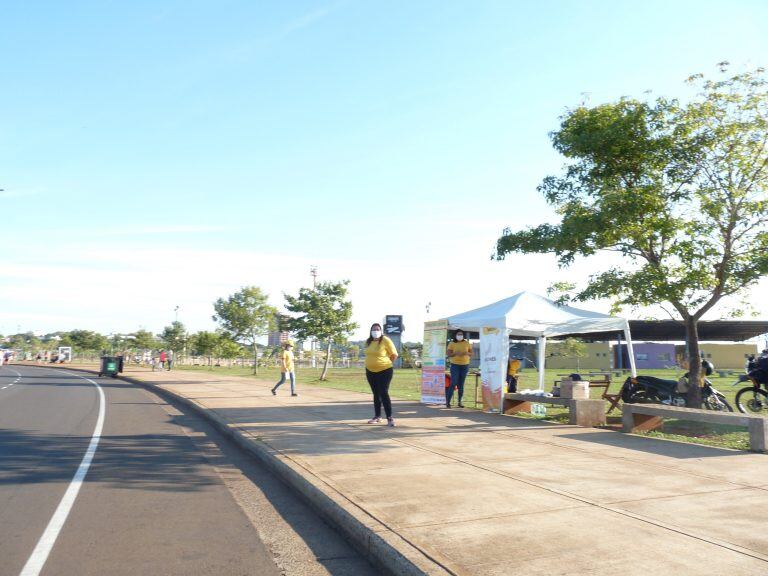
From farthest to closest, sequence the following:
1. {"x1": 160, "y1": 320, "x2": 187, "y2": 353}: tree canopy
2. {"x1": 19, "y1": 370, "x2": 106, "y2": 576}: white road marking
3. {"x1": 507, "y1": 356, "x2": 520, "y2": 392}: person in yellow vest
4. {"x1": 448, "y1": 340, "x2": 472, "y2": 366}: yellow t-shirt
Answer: {"x1": 160, "y1": 320, "x2": 187, "y2": 353}: tree canopy → {"x1": 507, "y1": 356, "x2": 520, "y2": 392}: person in yellow vest → {"x1": 448, "y1": 340, "x2": 472, "y2": 366}: yellow t-shirt → {"x1": 19, "y1": 370, "x2": 106, "y2": 576}: white road marking

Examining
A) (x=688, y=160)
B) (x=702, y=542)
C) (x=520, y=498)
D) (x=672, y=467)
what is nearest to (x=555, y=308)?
(x=688, y=160)

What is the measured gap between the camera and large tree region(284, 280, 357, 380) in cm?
3325

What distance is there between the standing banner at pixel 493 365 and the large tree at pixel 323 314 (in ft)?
64.5

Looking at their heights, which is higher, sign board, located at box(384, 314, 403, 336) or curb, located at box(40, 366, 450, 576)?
sign board, located at box(384, 314, 403, 336)

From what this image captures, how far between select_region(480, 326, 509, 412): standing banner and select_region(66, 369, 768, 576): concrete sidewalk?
2781mm

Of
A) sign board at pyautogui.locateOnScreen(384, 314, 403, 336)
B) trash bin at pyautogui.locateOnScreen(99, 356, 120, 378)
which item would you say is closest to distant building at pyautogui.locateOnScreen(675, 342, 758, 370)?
sign board at pyautogui.locateOnScreen(384, 314, 403, 336)

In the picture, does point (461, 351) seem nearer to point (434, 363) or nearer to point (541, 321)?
point (434, 363)

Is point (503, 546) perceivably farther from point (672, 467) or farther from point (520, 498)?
point (672, 467)

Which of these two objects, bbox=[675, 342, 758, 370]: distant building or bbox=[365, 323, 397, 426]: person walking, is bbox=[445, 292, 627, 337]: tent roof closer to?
bbox=[365, 323, 397, 426]: person walking

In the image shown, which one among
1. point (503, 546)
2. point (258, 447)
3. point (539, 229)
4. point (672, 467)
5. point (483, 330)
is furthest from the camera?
point (483, 330)

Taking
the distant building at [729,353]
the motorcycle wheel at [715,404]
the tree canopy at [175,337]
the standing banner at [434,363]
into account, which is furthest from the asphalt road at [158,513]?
the distant building at [729,353]

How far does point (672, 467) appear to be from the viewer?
726cm

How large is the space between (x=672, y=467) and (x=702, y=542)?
312 centimetres

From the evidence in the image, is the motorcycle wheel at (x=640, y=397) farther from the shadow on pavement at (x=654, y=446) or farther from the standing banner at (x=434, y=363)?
the standing banner at (x=434, y=363)
